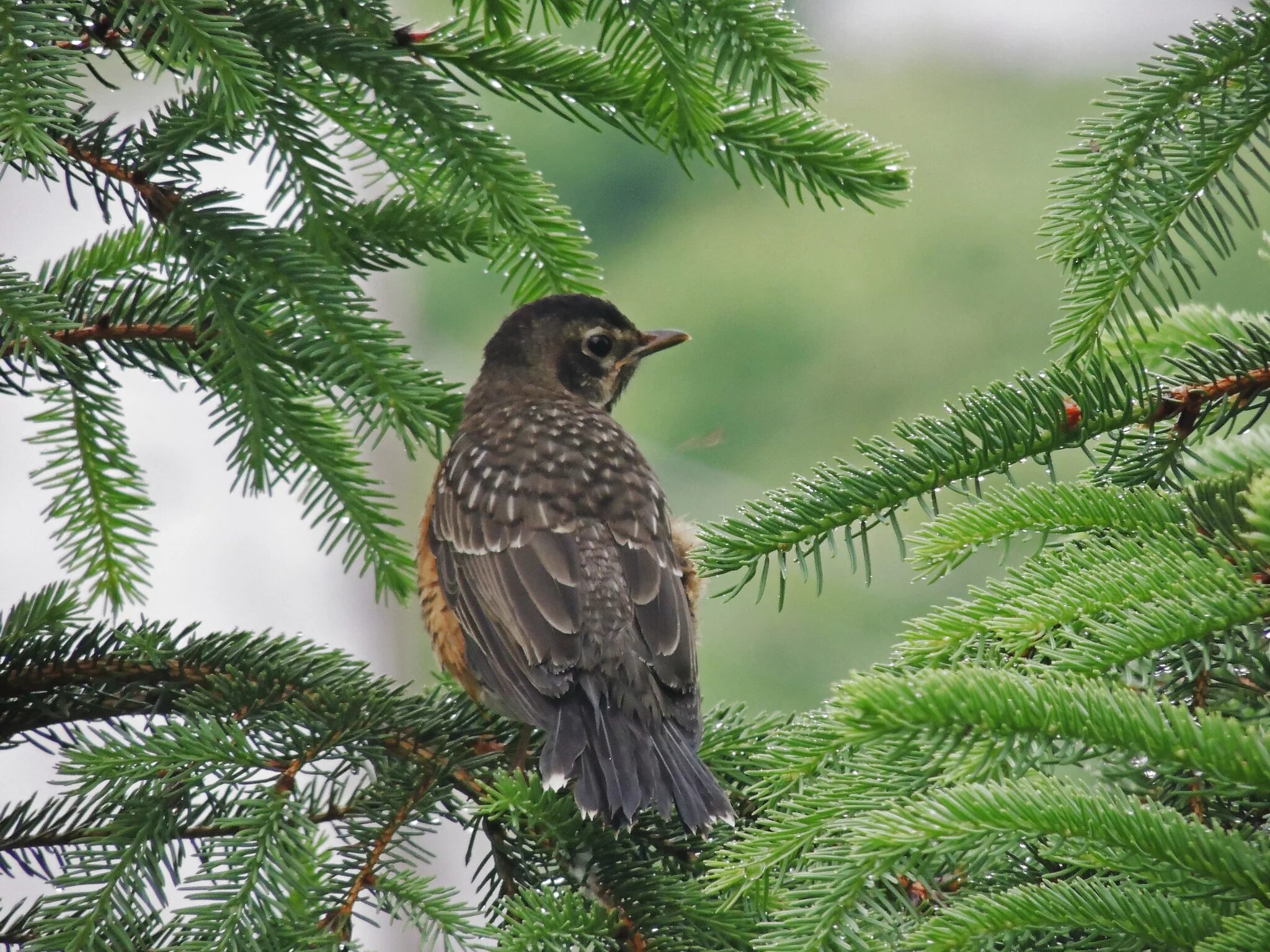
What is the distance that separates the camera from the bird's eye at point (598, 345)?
2.83 metres

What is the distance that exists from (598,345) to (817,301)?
16.8ft

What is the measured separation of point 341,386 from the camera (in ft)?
5.25

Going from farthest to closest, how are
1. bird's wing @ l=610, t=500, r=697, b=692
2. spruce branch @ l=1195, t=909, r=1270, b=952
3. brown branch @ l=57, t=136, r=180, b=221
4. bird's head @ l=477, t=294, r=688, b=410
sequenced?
bird's head @ l=477, t=294, r=688, b=410 < bird's wing @ l=610, t=500, r=697, b=692 < brown branch @ l=57, t=136, r=180, b=221 < spruce branch @ l=1195, t=909, r=1270, b=952

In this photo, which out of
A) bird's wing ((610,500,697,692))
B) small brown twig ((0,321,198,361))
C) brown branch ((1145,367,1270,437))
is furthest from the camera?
bird's wing ((610,500,697,692))

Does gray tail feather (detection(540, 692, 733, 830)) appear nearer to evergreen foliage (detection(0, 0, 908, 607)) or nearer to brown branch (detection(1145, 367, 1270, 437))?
evergreen foliage (detection(0, 0, 908, 607))

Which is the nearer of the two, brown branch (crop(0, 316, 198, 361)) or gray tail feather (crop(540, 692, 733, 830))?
gray tail feather (crop(540, 692, 733, 830))

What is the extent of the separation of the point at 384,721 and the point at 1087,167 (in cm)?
112

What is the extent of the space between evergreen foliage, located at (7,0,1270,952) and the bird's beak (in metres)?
0.85

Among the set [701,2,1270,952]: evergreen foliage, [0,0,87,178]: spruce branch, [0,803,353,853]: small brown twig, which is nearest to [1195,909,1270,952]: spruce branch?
[701,2,1270,952]: evergreen foliage

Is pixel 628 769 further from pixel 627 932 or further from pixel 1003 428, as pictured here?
pixel 1003 428

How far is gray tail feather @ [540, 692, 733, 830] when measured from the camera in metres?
1.54

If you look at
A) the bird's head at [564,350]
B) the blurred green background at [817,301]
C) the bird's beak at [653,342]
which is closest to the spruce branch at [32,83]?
the bird's head at [564,350]

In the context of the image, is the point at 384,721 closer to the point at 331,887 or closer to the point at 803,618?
the point at 331,887

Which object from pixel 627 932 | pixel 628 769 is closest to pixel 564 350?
pixel 628 769
